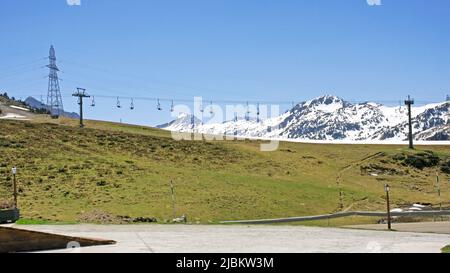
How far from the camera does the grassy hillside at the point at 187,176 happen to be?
5928 centimetres

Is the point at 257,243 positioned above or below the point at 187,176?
above

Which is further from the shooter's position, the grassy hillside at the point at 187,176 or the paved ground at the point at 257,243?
the grassy hillside at the point at 187,176

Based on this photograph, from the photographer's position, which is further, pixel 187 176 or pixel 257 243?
pixel 187 176

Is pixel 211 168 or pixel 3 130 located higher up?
pixel 3 130

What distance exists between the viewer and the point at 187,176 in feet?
253

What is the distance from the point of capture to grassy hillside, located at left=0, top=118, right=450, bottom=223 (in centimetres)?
5928

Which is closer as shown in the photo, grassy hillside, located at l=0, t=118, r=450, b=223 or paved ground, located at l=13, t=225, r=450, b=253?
paved ground, located at l=13, t=225, r=450, b=253
